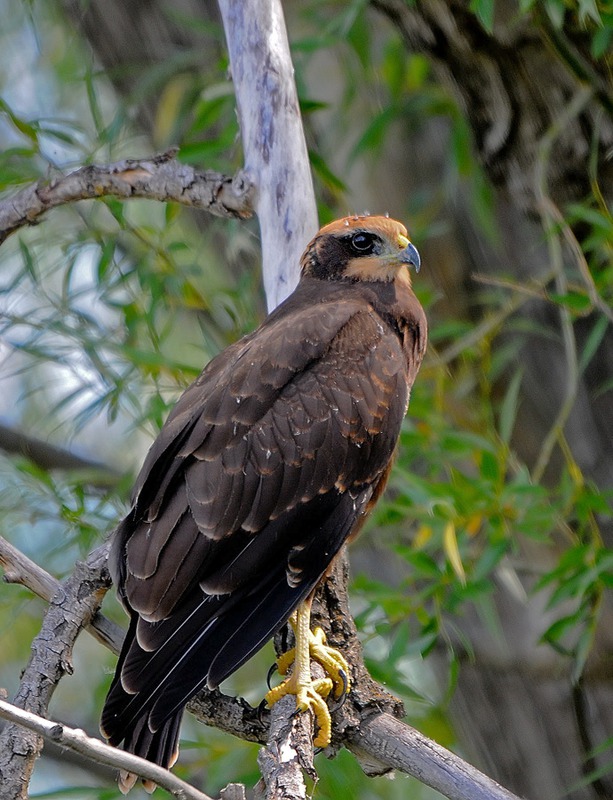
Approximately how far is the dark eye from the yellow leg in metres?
1.16

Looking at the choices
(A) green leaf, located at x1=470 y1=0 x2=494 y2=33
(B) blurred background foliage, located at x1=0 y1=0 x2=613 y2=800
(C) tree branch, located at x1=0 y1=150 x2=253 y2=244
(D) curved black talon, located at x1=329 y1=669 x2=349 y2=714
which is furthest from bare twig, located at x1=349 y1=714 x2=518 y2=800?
(A) green leaf, located at x1=470 y1=0 x2=494 y2=33

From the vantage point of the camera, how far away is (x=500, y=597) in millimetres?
4895

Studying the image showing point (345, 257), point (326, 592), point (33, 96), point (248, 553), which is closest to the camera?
point (248, 553)

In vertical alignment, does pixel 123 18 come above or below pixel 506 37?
above

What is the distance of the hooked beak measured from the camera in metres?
3.45

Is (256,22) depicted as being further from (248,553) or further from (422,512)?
(422,512)

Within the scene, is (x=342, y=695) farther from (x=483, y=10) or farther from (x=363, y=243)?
(x=483, y=10)

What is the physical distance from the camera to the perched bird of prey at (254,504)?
2744 millimetres

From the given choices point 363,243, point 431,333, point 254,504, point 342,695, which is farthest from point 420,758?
point 431,333

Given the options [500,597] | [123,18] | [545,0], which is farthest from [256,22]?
[500,597]

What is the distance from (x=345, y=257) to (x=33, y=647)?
5.16 feet

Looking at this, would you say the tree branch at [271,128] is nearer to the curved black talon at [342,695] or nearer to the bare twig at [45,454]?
the curved black talon at [342,695]

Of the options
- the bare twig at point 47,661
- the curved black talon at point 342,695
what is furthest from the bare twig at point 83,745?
the curved black talon at point 342,695

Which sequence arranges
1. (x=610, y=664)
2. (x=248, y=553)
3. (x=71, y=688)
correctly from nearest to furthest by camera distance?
(x=248, y=553), (x=610, y=664), (x=71, y=688)
